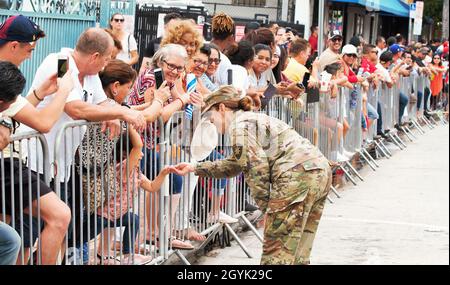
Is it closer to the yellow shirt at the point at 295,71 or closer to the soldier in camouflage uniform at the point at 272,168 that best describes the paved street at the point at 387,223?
the yellow shirt at the point at 295,71

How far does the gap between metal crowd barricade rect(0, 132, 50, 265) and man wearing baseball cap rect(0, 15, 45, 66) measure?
0.64m

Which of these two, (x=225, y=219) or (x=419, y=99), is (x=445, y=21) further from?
(x=225, y=219)

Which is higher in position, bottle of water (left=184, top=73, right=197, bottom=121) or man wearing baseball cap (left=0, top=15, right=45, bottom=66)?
man wearing baseball cap (left=0, top=15, right=45, bottom=66)

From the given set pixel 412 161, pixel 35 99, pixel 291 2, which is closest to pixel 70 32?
pixel 412 161

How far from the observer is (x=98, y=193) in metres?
6.90

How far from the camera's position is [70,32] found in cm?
1606

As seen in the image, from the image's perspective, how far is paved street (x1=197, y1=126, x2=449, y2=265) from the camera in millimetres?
9453

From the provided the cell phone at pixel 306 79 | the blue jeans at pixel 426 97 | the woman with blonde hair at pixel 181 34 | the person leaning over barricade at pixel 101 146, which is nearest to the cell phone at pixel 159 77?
the person leaning over barricade at pixel 101 146

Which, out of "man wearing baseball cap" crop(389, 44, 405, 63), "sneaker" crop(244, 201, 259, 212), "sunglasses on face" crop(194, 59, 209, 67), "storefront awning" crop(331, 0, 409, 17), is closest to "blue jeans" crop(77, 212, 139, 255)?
"sunglasses on face" crop(194, 59, 209, 67)

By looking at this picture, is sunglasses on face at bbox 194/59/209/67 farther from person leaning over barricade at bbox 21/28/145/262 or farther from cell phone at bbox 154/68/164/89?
person leaning over barricade at bbox 21/28/145/262

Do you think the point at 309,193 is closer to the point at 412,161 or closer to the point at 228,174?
the point at 228,174

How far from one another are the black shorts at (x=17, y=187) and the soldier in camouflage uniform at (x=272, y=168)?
3.49ft

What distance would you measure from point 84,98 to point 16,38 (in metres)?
0.64
